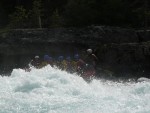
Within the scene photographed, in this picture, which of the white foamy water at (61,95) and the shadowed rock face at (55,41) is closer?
the white foamy water at (61,95)

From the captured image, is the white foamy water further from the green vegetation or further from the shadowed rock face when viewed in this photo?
the green vegetation

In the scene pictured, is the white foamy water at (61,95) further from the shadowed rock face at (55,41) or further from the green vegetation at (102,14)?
the green vegetation at (102,14)

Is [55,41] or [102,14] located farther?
[102,14]

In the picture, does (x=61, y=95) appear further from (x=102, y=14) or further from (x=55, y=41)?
(x=102, y=14)

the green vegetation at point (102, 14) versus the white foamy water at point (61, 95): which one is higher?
the green vegetation at point (102, 14)

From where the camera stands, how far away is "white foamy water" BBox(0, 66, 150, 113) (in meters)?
13.1

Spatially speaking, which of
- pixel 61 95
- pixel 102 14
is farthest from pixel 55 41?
pixel 61 95

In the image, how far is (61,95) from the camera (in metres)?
15.2

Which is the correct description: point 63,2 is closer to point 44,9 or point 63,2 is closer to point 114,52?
point 44,9

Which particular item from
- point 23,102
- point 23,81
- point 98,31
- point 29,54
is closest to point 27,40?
point 29,54

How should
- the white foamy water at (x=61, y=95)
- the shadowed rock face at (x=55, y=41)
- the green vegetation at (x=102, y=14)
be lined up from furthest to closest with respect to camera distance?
1. the green vegetation at (x=102, y=14)
2. the shadowed rock face at (x=55, y=41)
3. the white foamy water at (x=61, y=95)

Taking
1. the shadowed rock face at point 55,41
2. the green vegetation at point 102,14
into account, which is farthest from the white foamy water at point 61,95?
the green vegetation at point 102,14

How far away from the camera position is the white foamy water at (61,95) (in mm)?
13074

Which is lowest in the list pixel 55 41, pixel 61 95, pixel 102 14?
pixel 61 95
